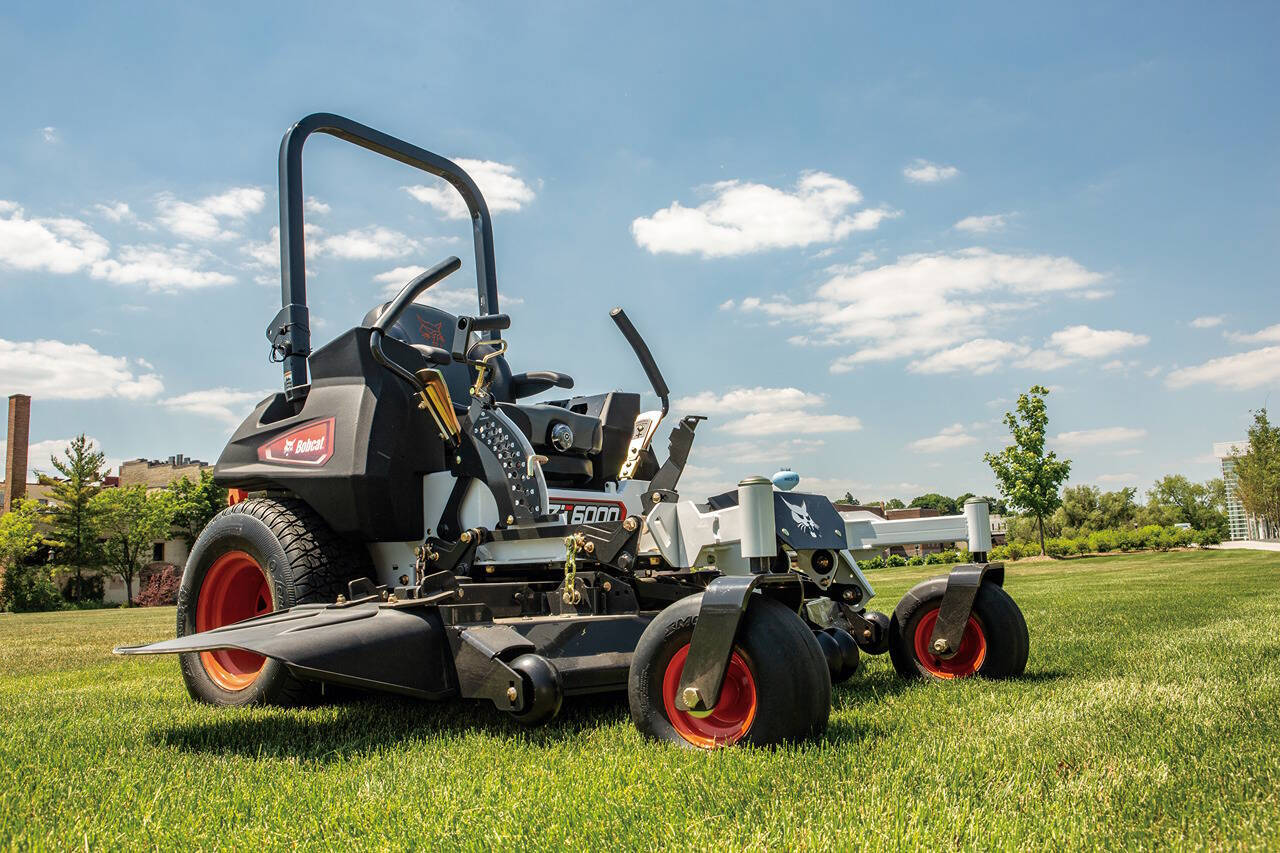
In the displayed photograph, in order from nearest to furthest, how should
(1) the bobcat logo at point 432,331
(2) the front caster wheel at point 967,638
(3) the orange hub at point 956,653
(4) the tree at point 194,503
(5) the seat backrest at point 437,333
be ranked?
1. (2) the front caster wheel at point 967,638
2. (3) the orange hub at point 956,653
3. (5) the seat backrest at point 437,333
4. (1) the bobcat logo at point 432,331
5. (4) the tree at point 194,503

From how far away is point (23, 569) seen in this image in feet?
122

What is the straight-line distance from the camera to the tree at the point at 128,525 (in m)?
41.0

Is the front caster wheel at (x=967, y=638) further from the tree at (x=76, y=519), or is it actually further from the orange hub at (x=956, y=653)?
the tree at (x=76, y=519)

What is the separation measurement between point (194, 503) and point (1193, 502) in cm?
5287

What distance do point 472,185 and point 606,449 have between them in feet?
7.73

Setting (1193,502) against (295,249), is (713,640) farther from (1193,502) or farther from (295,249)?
(1193,502)

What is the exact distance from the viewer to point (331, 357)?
4.95m

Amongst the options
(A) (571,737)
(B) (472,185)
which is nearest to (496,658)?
(A) (571,737)

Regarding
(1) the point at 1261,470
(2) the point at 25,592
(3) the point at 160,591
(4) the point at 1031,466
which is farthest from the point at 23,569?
(1) the point at 1261,470

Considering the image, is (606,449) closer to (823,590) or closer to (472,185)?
(823,590)

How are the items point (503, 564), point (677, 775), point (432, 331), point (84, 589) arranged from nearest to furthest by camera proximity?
point (677, 775), point (503, 564), point (432, 331), point (84, 589)

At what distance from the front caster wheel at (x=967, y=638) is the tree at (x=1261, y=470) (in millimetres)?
37045

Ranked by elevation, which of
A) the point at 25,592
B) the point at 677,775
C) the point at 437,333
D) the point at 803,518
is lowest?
the point at 25,592

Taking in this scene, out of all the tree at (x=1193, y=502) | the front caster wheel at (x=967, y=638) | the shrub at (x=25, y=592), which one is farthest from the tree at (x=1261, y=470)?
the shrub at (x=25, y=592)
